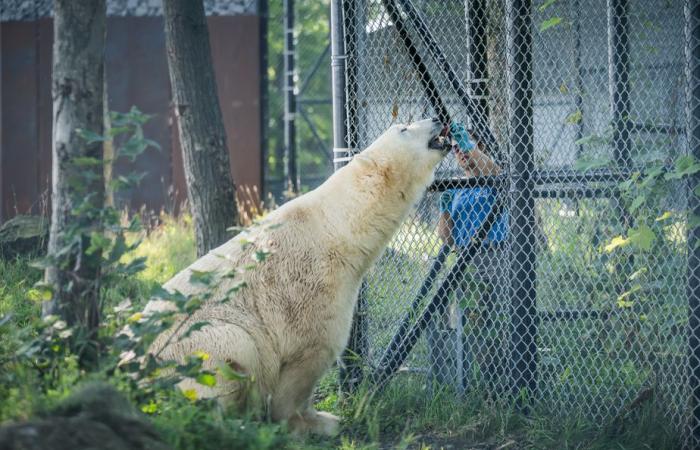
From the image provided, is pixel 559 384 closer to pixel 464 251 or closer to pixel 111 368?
pixel 464 251

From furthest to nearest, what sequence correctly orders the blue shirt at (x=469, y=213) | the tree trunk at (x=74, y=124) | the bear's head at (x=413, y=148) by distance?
the blue shirt at (x=469, y=213) < the bear's head at (x=413, y=148) < the tree trunk at (x=74, y=124)

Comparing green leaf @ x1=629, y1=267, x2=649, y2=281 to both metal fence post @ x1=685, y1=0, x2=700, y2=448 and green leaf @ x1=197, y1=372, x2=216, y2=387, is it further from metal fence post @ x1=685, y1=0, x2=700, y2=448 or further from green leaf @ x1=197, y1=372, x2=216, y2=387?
green leaf @ x1=197, y1=372, x2=216, y2=387

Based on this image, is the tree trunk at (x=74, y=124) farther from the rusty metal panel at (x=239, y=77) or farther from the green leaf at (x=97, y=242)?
the rusty metal panel at (x=239, y=77)

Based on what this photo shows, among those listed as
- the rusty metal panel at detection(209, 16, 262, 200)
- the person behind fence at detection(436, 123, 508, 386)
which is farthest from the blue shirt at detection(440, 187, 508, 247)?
the rusty metal panel at detection(209, 16, 262, 200)

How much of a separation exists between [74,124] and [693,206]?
9.96ft

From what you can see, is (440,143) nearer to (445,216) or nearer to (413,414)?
(445,216)

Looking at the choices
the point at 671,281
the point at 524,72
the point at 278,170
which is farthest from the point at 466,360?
the point at 278,170

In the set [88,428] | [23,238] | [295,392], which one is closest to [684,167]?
[295,392]

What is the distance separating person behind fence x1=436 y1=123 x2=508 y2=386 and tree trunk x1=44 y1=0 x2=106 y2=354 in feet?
7.36

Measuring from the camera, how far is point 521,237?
5.18 m

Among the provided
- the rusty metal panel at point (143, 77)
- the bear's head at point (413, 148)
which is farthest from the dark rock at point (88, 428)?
the rusty metal panel at point (143, 77)

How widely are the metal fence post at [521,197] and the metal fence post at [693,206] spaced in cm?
93

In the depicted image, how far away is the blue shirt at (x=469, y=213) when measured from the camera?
5.65 meters

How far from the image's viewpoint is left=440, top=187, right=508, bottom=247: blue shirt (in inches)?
222
